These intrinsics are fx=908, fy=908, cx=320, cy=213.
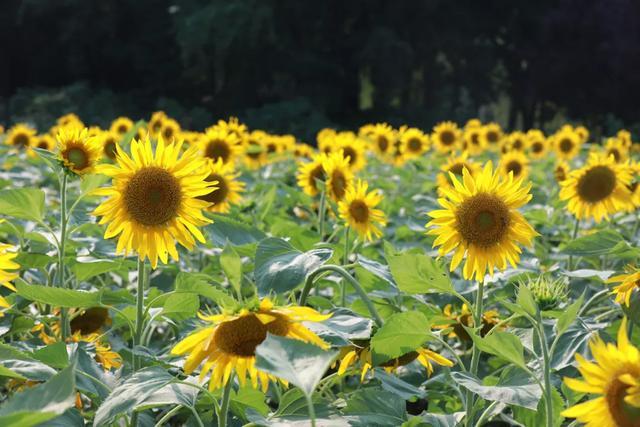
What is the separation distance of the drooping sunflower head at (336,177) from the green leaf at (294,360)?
2.76m

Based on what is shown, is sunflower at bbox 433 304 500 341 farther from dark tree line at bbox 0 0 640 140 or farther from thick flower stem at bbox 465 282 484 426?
dark tree line at bbox 0 0 640 140

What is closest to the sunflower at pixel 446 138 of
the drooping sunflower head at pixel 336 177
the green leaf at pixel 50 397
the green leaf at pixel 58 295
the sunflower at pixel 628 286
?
the drooping sunflower head at pixel 336 177

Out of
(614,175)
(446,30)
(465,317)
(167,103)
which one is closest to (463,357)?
(465,317)

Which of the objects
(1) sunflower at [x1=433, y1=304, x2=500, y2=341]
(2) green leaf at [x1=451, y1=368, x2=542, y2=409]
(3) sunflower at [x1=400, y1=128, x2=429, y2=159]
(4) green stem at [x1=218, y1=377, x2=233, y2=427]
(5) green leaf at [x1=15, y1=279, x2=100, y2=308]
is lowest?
(4) green stem at [x1=218, y1=377, x2=233, y2=427]

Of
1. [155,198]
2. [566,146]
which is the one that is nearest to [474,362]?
[155,198]

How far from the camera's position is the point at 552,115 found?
36.9 m

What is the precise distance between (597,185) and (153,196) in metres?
2.40

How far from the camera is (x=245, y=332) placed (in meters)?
1.64

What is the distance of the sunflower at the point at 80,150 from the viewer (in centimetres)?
324

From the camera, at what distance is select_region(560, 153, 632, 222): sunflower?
4.07 m

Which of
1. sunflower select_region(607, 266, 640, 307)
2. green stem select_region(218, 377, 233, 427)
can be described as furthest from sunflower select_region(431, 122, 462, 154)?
green stem select_region(218, 377, 233, 427)

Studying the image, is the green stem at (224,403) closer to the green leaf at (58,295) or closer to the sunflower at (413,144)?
the green leaf at (58,295)

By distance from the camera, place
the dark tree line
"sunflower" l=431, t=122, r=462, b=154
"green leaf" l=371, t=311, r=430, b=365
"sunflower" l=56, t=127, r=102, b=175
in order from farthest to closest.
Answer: the dark tree line < "sunflower" l=431, t=122, r=462, b=154 < "sunflower" l=56, t=127, r=102, b=175 < "green leaf" l=371, t=311, r=430, b=365

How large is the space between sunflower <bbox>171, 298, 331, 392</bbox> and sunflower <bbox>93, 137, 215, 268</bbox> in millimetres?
770
